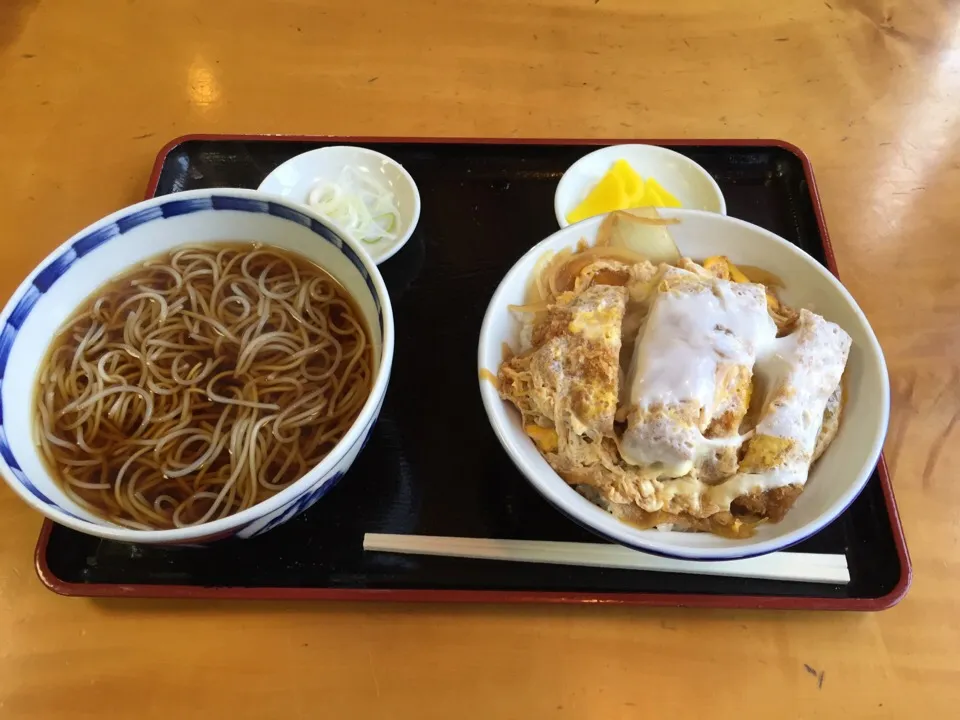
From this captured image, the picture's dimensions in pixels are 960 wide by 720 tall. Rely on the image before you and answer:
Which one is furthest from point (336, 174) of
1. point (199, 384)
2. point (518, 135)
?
point (199, 384)

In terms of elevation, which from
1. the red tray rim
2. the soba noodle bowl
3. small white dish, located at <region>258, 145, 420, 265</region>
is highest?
small white dish, located at <region>258, 145, 420, 265</region>

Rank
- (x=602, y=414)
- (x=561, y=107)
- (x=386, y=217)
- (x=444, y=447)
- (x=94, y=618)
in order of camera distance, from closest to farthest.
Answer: (x=602, y=414) → (x=94, y=618) → (x=444, y=447) → (x=386, y=217) → (x=561, y=107)

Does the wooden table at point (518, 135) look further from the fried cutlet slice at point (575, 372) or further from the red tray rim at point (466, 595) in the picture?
the fried cutlet slice at point (575, 372)

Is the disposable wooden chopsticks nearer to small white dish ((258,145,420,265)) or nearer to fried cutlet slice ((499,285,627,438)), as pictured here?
fried cutlet slice ((499,285,627,438))

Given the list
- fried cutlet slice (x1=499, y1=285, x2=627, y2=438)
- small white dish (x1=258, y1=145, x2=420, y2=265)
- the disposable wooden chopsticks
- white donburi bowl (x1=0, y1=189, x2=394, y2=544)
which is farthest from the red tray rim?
small white dish (x1=258, y1=145, x2=420, y2=265)

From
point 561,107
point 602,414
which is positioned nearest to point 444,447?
point 602,414

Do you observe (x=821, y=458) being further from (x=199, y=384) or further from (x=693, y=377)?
(x=199, y=384)

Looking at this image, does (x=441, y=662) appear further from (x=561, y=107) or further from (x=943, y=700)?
(x=561, y=107)
